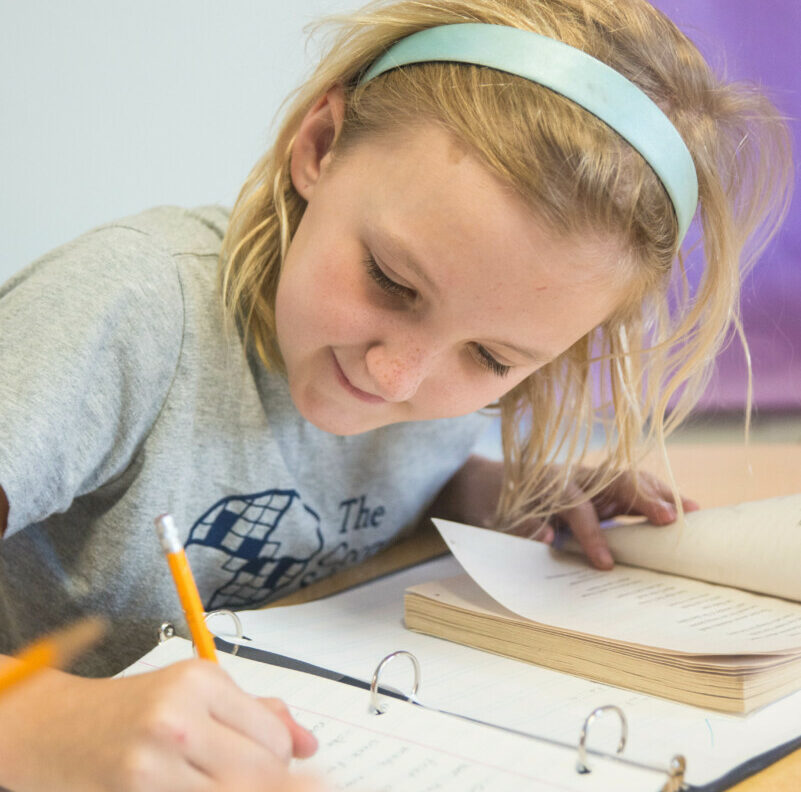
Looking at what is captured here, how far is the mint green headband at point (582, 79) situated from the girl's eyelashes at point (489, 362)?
0.15 m

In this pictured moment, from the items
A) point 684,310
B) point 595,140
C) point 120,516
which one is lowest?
point 120,516

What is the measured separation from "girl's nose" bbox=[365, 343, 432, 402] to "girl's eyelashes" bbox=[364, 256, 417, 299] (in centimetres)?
3

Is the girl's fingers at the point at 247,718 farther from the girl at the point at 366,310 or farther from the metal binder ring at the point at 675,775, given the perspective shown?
the metal binder ring at the point at 675,775

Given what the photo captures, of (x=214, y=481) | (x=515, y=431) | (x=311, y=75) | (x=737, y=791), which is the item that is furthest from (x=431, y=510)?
(x=737, y=791)

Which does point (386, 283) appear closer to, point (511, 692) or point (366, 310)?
point (366, 310)

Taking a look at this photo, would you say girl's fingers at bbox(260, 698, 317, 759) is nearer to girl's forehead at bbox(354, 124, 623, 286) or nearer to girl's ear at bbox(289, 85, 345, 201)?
girl's forehead at bbox(354, 124, 623, 286)

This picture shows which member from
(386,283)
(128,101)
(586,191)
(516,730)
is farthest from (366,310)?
(128,101)

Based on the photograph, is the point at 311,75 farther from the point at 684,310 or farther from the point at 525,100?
the point at 684,310

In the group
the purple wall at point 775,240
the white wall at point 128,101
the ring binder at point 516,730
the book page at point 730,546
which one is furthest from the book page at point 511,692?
the white wall at point 128,101

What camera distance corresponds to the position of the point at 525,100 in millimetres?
560

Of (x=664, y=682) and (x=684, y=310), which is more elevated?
(x=684, y=310)

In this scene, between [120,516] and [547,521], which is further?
[547,521]

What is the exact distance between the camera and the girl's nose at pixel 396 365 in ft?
1.87

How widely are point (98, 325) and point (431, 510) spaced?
→ 1.44 feet
